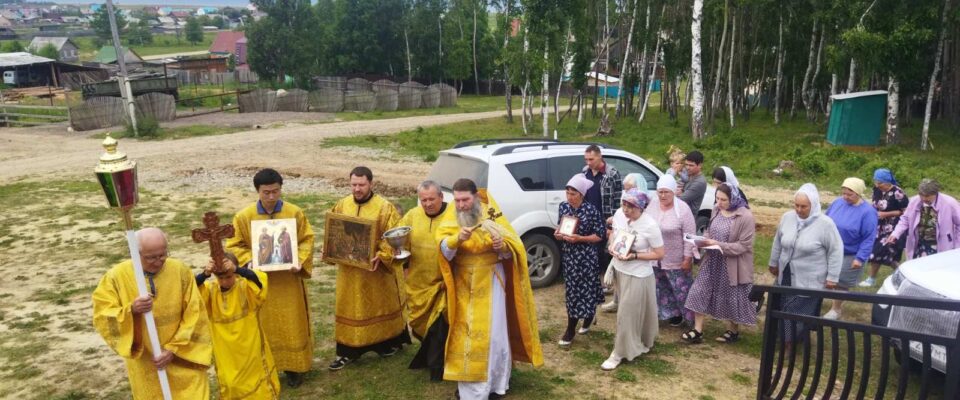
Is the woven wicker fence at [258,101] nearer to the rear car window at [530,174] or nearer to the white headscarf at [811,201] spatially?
the rear car window at [530,174]

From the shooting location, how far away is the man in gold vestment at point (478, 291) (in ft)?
15.7

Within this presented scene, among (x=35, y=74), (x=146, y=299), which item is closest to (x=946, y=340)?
(x=146, y=299)

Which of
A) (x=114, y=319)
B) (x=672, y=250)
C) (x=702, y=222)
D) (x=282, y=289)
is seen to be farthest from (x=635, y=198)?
(x=114, y=319)

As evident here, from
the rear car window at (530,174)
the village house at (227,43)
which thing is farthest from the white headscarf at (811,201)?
the village house at (227,43)

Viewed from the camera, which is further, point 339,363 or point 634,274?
point 339,363

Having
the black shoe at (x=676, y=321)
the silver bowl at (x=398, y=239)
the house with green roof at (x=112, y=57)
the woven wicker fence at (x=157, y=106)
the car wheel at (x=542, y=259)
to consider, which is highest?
the house with green roof at (x=112, y=57)

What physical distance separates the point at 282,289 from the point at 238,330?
2.31 feet

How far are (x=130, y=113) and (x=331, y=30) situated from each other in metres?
27.8

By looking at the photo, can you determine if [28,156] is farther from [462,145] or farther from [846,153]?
[846,153]

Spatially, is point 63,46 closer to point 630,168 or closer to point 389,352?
point 630,168

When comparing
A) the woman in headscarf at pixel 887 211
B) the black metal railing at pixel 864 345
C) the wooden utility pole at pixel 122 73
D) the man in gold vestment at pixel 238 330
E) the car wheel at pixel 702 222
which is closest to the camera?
the black metal railing at pixel 864 345

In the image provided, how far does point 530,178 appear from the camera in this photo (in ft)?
25.3

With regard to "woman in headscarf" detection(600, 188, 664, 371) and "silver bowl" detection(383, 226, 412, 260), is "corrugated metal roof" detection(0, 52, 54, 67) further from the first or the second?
"woman in headscarf" detection(600, 188, 664, 371)

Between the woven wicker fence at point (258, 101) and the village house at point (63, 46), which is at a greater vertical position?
the village house at point (63, 46)
